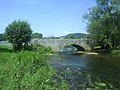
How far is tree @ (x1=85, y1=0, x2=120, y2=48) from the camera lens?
56531 mm

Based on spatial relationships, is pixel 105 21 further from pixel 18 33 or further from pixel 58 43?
pixel 18 33

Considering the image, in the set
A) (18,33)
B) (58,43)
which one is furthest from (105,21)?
(18,33)

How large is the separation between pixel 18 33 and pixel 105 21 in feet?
65.0

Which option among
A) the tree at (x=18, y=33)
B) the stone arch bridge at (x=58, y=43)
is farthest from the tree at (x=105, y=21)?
A: the tree at (x=18, y=33)

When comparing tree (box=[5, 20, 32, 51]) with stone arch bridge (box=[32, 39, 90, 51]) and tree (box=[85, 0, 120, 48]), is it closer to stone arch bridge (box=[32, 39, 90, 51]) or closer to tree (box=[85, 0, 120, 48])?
stone arch bridge (box=[32, 39, 90, 51])

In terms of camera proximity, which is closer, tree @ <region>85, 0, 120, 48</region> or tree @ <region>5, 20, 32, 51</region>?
tree @ <region>5, 20, 32, 51</region>

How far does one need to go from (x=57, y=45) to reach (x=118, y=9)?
1950cm

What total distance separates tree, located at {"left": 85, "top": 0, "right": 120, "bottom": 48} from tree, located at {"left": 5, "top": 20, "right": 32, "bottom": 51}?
15.6 meters

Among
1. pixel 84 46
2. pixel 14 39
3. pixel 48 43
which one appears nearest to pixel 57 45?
pixel 48 43

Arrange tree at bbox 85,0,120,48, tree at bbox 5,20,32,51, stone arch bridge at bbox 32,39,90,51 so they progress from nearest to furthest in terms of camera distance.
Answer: tree at bbox 5,20,32,51
tree at bbox 85,0,120,48
stone arch bridge at bbox 32,39,90,51

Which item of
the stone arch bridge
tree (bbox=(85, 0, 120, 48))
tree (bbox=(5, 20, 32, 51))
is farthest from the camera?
the stone arch bridge

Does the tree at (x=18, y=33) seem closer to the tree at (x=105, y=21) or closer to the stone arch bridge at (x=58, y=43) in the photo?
Result: the stone arch bridge at (x=58, y=43)

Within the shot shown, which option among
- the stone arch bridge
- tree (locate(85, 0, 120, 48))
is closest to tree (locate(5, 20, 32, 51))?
the stone arch bridge

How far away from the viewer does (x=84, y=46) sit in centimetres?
7094
